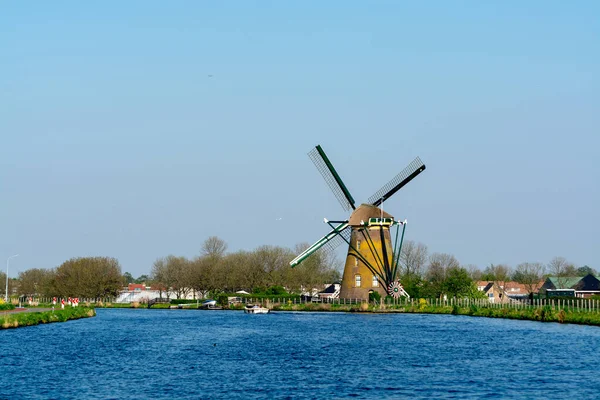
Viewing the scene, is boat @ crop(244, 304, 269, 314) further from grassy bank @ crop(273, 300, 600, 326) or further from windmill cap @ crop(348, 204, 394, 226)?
windmill cap @ crop(348, 204, 394, 226)

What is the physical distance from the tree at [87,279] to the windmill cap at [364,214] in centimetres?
5696

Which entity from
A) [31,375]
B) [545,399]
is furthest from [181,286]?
[545,399]

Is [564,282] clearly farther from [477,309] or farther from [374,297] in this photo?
[374,297]

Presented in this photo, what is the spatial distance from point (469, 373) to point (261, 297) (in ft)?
261

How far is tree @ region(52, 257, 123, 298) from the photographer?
134 m

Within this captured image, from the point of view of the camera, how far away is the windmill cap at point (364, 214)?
299 feet

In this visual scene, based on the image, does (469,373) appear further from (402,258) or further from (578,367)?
(402,258)

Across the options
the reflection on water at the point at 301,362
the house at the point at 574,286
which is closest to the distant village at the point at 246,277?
the house at the point at 574,286

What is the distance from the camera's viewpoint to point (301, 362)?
42.8 metres

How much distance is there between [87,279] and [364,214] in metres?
58.7

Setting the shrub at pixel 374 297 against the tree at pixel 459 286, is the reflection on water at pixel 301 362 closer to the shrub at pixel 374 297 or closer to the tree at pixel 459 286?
the shrub at pixel 374 297

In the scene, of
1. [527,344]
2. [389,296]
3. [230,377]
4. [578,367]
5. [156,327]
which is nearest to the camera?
[230,377]

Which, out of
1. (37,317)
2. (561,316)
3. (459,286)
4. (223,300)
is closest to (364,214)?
(459,286)

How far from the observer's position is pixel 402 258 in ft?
447
